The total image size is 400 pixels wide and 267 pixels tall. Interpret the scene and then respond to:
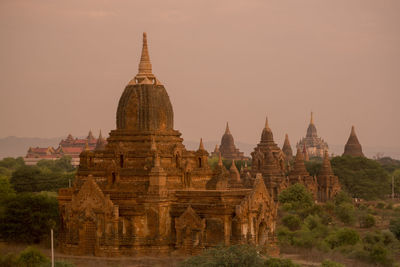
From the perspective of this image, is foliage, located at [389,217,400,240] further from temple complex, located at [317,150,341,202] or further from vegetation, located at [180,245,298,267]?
temple complex, located at [317,150,341,202]

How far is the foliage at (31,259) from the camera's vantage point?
42250 mm

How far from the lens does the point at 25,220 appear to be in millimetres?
51312

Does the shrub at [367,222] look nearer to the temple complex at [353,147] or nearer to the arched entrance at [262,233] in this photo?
the arched entrance at [262,233]

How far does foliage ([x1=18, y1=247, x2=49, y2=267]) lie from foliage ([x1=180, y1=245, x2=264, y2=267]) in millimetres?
6831

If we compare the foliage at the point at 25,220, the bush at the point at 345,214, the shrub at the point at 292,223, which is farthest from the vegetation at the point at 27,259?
the bush at the point at 345,214

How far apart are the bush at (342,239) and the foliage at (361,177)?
59.4 metres

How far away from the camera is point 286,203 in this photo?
264ft

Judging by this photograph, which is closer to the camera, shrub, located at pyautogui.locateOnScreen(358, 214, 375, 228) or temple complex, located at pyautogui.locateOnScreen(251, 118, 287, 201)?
shrub, located at pyautogui.locateOnScreen(358, 214, 375, 228)

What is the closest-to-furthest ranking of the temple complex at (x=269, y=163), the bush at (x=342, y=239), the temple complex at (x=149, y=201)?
the temple complex at (x=149, y=201)
the bush at (x=342, y=239)
the temple complex at (x=269, y=163)

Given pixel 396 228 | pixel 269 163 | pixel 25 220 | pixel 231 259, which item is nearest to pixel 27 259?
pixel 25 220

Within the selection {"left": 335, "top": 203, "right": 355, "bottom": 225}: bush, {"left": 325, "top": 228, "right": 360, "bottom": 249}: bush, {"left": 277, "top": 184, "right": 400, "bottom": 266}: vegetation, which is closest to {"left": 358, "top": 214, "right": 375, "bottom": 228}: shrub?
{"left": 277, "top": 184, "right": 400, "bottom": 266}: vegetation

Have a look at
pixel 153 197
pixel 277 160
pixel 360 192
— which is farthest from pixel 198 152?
pixel 360 192

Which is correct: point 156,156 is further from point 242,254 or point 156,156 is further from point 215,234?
point 242,254

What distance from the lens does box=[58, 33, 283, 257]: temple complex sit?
143ft
